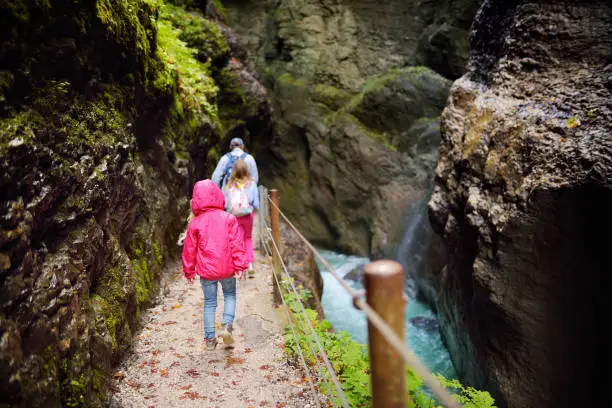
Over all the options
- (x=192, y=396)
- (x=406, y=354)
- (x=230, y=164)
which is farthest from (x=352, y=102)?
(x=406, y=354)

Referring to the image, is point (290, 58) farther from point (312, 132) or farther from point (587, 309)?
point (587, 309)

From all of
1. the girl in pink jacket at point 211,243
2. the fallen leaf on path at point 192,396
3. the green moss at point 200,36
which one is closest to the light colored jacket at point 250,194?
the girl in pink jacket at point 211,243

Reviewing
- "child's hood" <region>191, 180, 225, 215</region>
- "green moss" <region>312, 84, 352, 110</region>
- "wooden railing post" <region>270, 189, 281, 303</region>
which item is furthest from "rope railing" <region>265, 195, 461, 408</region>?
"green moss" <region>312, 84, 352, 110</region>

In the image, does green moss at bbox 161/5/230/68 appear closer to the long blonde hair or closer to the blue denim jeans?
the long blonde hair

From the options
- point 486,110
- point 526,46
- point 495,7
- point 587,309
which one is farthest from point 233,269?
point 495,7

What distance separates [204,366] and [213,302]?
0.66 m

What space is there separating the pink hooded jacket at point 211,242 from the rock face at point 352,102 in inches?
441

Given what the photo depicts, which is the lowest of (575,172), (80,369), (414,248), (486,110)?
(414,248)

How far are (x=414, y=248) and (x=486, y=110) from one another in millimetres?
6875

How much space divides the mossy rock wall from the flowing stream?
20.0 feet

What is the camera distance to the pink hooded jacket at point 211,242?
154 inches

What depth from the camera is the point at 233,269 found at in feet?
13.2

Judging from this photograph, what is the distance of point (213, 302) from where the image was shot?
4180 mm

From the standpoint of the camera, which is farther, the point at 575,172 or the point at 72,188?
the point at 575,172
